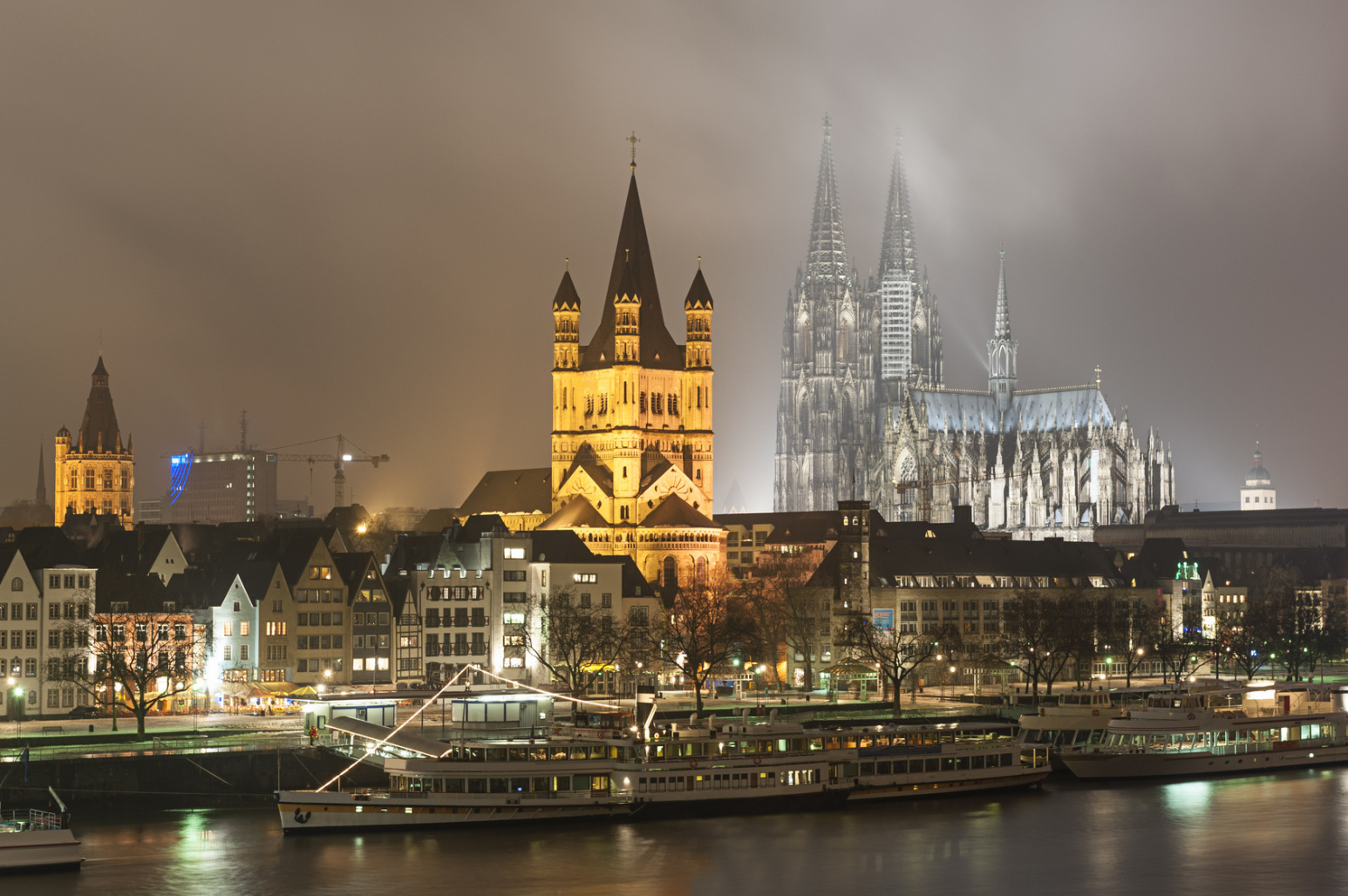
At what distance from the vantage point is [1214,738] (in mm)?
107000

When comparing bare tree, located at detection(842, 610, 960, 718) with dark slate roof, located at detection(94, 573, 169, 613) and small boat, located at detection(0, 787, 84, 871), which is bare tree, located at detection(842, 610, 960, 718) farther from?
small boat, located at detection(0, 787, 84, 871)

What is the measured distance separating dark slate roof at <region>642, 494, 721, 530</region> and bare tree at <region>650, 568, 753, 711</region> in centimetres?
2170

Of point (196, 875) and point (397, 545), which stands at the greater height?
point (397, 545)

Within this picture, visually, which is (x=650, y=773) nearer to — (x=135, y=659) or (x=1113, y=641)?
(x=135, y=659)

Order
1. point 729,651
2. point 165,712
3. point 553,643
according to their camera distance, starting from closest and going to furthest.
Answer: point 165,712 → point 553,643 → point 729,651

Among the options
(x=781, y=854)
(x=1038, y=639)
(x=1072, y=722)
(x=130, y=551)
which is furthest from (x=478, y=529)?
(x=781, y=854)

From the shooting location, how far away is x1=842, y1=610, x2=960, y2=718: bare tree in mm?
133250

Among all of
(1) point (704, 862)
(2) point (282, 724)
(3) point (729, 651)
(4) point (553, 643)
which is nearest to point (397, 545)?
(4) point (553, 643)

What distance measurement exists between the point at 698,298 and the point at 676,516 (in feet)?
80.3

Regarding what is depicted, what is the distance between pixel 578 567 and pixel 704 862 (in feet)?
229

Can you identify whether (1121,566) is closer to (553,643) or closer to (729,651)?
(729,651)

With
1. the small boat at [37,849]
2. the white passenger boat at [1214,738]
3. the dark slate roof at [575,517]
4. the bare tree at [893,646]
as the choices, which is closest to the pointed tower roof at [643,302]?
the dark slate roof at [575,517]

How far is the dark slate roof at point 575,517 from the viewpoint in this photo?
593ft

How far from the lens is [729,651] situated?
145m
